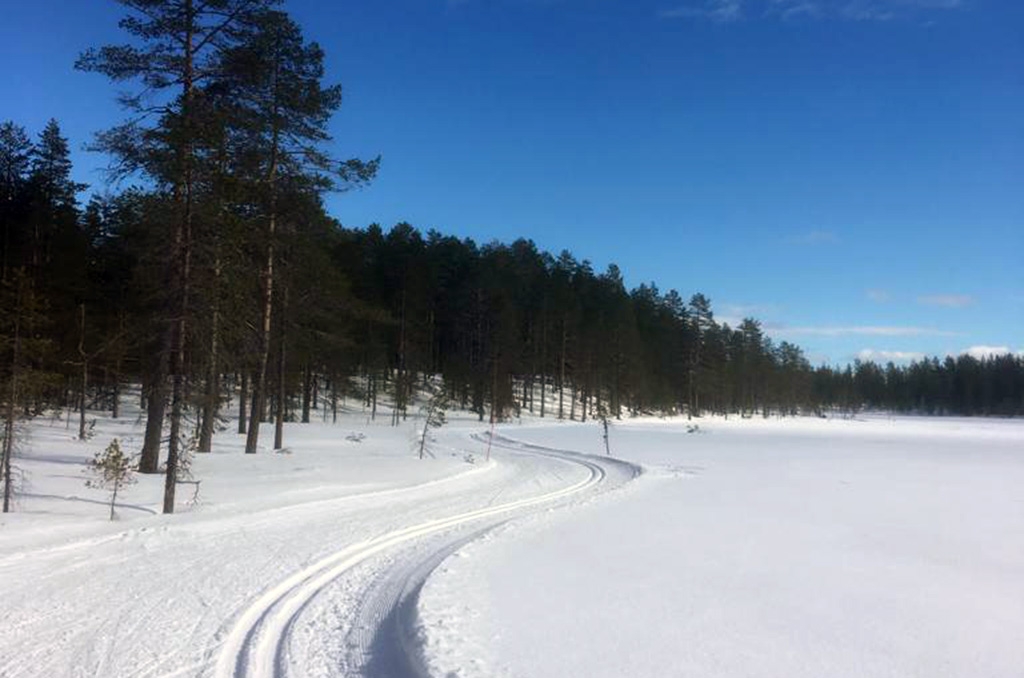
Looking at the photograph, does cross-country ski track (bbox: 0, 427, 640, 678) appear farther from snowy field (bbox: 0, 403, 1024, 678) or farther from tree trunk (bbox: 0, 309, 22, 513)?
tree trunk (bbox: 0, 309, 22, 513)

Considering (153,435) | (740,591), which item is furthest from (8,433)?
(740,591)

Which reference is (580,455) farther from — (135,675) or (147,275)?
(135,675)

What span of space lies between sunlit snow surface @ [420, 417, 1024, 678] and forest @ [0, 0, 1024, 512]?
736 cm

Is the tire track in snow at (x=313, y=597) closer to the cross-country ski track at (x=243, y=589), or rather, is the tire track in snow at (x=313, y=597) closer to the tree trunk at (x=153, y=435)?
the cross-country ski track at (x=243, y=589)

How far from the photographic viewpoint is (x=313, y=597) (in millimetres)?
8242

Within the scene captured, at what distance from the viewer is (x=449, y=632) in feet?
22.3

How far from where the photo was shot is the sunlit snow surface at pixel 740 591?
20.6 ft

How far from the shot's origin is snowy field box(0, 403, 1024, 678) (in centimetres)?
630

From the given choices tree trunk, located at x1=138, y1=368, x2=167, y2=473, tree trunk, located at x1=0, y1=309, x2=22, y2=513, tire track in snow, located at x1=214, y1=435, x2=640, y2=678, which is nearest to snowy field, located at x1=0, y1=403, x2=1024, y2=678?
tire track in snow, located at x1=214, y1=435, x2=640, y2=678

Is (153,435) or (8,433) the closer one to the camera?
(8,433)

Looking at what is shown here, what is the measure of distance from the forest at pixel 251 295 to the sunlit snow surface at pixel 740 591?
736cm

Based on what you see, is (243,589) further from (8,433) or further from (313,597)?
(8,433)

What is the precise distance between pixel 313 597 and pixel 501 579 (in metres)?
2.22

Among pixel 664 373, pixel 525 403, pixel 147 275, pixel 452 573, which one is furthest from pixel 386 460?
pixel 664 373
